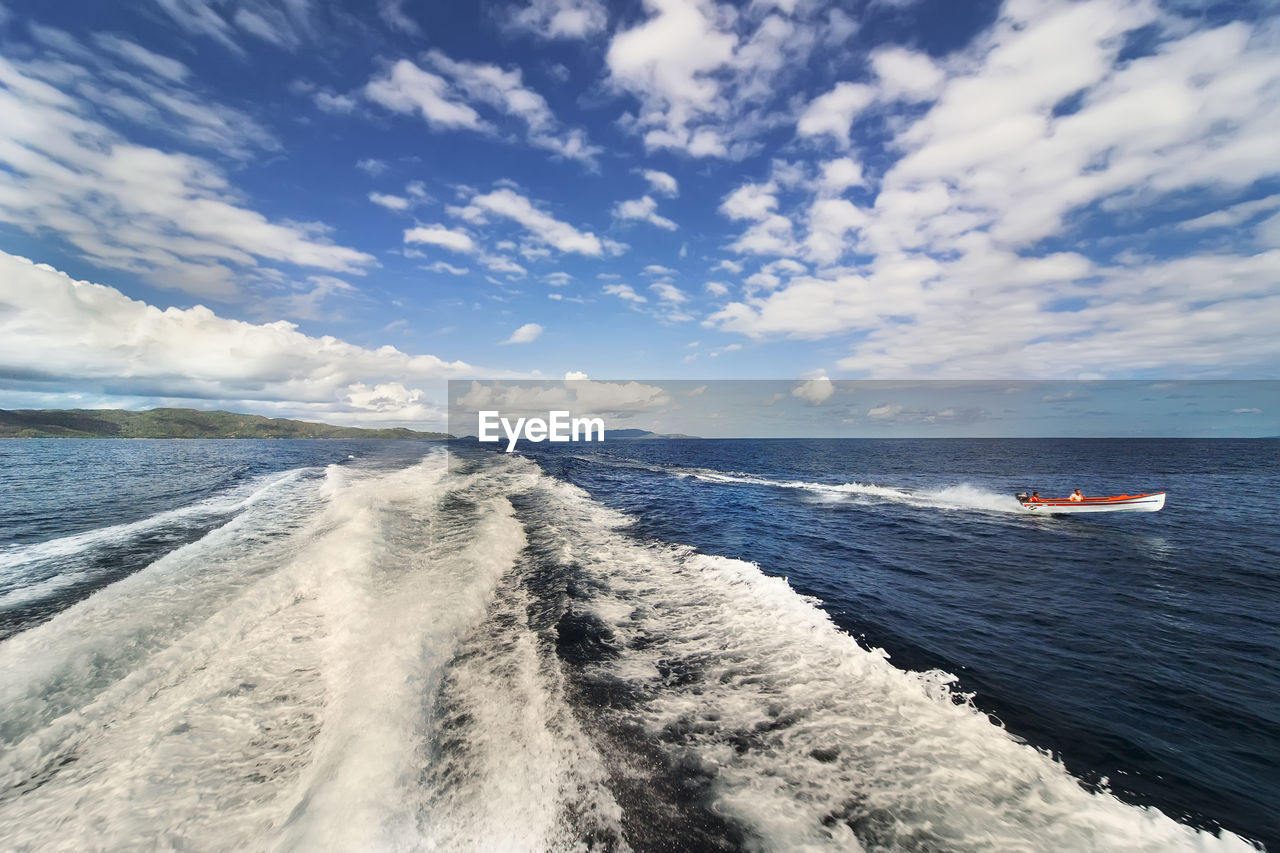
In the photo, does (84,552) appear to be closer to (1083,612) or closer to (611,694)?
(611,694)

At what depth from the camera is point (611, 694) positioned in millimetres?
8281

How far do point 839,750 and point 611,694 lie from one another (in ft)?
12.7

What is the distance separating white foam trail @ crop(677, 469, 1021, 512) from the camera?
3303 centimetres

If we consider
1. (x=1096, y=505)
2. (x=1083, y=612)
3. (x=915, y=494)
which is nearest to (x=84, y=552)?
(x=1083, y=612)

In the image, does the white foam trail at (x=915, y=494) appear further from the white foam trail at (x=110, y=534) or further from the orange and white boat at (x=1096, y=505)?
the white foam trail at (x=110, y=534)

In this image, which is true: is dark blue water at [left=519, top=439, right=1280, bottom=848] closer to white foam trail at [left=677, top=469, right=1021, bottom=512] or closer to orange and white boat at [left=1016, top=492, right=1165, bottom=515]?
white foam trail at [left=677, top=469, right=1021, bottom=512]

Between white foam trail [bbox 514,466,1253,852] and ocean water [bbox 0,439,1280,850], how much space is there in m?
0.05

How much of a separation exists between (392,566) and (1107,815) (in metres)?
17.1

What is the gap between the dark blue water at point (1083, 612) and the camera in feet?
25.6

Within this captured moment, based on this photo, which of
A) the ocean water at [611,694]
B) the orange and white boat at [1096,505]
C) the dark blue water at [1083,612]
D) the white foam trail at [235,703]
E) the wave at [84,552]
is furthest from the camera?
the orange and white boat at [1096,505]

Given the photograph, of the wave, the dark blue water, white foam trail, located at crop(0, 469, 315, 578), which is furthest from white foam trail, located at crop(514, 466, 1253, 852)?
white foam trail, located at crop(0, 469, 315, 578)

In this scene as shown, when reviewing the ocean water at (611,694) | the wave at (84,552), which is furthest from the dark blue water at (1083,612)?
the wave at (84,552)

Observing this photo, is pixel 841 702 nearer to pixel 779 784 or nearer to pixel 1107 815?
pixel 779 784

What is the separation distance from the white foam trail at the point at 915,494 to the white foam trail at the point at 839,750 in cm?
2805
